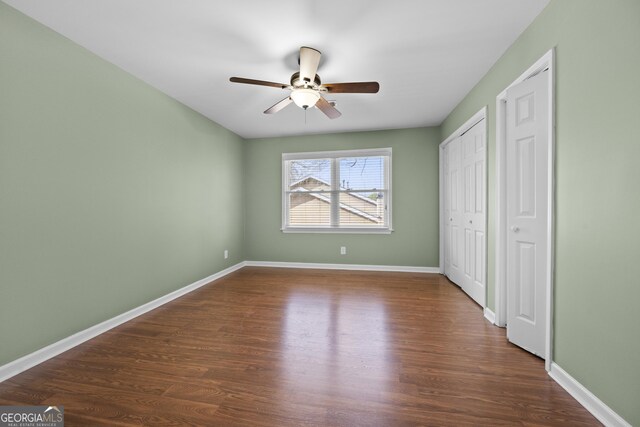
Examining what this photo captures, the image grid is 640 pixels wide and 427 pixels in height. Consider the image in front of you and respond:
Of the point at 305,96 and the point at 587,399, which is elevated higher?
the point at 305,96

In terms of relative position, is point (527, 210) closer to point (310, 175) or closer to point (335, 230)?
point (335, 230)

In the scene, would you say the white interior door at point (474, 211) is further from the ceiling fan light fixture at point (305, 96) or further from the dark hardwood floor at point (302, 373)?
the ceiling fan light fixture at point (305, 96)

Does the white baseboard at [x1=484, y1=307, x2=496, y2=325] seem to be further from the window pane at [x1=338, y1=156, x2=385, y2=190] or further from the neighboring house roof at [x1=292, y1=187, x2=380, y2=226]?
the window pane at [x1=338, y1=156, x2=385, y2=190]

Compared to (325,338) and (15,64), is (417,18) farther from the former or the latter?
(15,64)

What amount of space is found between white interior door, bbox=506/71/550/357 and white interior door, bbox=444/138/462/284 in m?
1.52

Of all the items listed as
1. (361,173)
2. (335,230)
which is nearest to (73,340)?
(335,230)

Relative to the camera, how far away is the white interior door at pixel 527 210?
1994 millimetres

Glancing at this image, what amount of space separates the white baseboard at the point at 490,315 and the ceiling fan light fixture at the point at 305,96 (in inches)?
106

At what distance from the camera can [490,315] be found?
2.76 meters

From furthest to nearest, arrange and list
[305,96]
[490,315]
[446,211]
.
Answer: [446,211] < [490,315] < [305,96]

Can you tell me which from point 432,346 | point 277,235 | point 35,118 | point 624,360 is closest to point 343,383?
point 432,346

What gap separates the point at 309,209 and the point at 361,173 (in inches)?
45.8

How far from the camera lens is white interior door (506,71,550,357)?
199 cm

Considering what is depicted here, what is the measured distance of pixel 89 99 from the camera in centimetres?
239
